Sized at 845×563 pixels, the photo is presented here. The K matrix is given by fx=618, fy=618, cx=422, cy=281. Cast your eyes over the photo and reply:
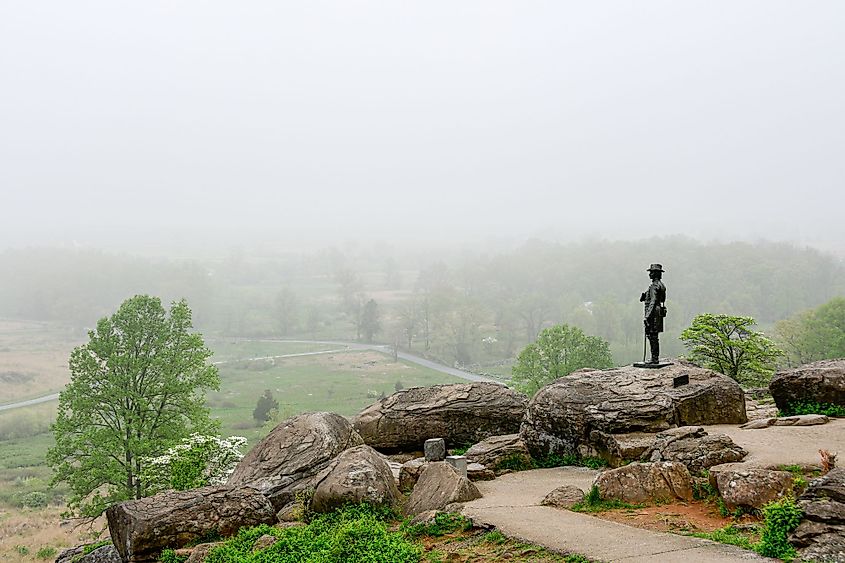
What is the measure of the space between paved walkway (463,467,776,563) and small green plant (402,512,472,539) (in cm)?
28

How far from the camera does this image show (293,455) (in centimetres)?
2002

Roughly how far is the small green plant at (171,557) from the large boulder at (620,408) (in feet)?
39.2

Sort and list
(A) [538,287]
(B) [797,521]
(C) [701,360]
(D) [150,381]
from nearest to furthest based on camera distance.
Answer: (B) [797,521]
(D) [150,381]
(C) [701,360]
(A) [538,287]

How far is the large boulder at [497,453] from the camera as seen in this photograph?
21.2 meters

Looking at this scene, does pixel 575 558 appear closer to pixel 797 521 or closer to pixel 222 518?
pixel 797 521

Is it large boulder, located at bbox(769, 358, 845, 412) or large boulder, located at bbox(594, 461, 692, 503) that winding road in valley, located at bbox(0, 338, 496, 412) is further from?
large boulder, located at bbox(594, 461, 692, 503)

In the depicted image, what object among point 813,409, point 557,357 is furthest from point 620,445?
point 557,357

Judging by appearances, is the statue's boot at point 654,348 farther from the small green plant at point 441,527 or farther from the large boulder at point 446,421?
the small green plant at point 441,527

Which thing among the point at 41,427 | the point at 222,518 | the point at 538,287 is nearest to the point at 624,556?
the point at 222,518

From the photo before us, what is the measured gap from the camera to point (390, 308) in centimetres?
14088

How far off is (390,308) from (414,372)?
48.3m

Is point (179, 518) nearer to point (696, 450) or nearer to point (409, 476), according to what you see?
point (409, 476)

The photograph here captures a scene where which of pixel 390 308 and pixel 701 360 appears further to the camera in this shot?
pixel 390 308

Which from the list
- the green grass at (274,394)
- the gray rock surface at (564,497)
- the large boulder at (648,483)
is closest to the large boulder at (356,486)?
the gray rock surface at (564,497)
